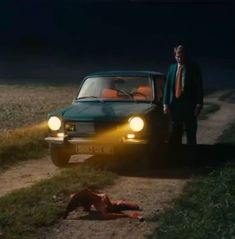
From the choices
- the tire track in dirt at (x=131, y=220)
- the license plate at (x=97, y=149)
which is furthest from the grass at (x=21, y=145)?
the tire track in dirt at (x=131, y=220)

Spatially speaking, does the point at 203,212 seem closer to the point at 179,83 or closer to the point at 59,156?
the point at 179,83

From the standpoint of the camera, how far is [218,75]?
3347 centimetres

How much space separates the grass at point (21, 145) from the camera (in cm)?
1104

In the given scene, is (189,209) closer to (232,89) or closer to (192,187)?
(192,187)

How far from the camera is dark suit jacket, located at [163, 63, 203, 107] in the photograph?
32.3 ft

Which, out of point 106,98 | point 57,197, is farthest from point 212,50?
point 57,197

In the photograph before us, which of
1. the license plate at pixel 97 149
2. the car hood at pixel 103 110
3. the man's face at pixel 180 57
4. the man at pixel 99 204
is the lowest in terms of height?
the man at pixel 99 204

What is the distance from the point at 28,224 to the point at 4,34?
3315 cm

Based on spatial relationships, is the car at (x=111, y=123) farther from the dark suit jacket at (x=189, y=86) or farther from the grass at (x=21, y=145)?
the grass at (x=21, y=145)

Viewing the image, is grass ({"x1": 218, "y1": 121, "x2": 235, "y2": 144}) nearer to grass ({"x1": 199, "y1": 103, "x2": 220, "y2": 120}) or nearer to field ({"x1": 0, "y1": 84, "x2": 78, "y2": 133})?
grass ({"x1": 199, "y1": 103, "x2": 220, "y2": 120})

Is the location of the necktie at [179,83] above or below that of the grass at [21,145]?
above

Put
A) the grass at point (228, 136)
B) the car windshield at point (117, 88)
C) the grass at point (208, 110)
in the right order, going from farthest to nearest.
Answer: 1. the grass at point (208, 110)
2. the grass at point (228, 136)
3. the car windshield at point (117, 88)

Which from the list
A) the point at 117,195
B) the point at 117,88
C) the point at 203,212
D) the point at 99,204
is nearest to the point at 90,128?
the point at 117,88

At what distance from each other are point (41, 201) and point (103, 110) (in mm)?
2456
